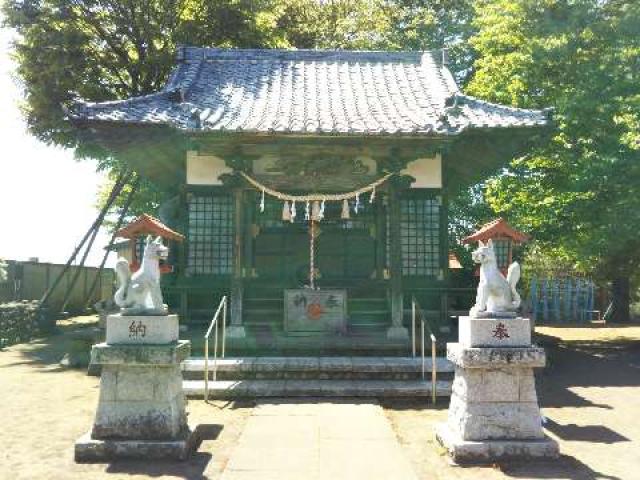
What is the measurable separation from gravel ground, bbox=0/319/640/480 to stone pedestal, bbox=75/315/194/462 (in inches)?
6.9

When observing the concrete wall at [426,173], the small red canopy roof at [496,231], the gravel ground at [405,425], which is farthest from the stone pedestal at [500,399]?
the concrete wall at [426,173]

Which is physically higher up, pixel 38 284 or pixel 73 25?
pixel 73 25

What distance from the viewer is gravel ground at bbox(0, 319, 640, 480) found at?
229 inches

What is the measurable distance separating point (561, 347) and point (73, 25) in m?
19.1

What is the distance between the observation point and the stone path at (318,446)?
5.65m

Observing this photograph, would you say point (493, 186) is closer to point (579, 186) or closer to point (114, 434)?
point (579, 186)

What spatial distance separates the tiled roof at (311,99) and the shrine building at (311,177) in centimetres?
5

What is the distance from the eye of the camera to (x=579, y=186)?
14258 millimetres

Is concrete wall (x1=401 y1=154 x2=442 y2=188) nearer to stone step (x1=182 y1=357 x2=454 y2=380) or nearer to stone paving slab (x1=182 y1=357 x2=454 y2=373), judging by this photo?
stone paving slab (x1=182 y1=357 x2=454 y2=373)

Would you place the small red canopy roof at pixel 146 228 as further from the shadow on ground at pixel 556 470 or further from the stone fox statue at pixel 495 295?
the shadow on ground at pixel 556 470

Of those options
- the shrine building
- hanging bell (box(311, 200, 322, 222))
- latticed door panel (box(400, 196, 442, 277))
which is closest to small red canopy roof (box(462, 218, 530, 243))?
the shrine building

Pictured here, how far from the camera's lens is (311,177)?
12.4 meters

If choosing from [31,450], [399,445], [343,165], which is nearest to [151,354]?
[31,450]

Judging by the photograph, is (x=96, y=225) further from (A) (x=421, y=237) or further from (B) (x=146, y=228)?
(B) (x=146, y=228)
